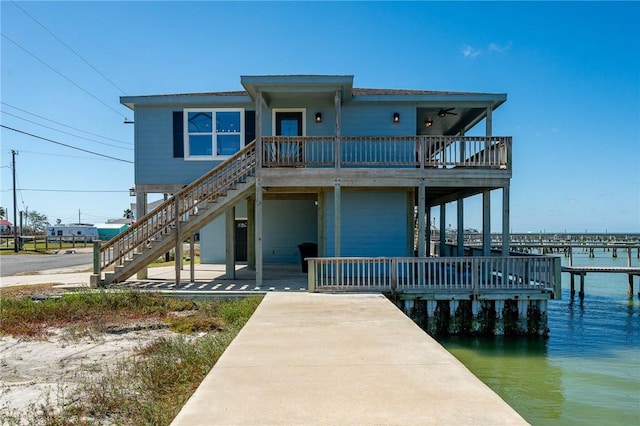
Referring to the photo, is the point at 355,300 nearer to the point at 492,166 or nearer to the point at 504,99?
the point at 492,166

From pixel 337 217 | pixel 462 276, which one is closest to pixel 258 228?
pixel 337 217

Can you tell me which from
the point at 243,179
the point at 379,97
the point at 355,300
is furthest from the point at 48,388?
the point at 379,97

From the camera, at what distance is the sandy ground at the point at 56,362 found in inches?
201

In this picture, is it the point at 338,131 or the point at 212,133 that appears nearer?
the point at 338,131

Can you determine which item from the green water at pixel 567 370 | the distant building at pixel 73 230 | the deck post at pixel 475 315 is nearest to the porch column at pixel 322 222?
the green water at pixel 567 370

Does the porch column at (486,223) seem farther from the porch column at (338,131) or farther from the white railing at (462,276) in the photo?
the porch column at (338,131)

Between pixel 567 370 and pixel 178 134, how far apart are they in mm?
12658

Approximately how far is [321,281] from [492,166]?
6028 millimetres

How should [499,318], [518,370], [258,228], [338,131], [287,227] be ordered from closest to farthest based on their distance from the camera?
1. [518,370]
2. [499,318]
3. [258,228]
4. [338,131]
5. [287,227]

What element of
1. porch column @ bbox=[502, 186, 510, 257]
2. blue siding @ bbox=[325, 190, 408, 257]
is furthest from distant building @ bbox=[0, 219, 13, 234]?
porch column @ bbox=[502, 186, 510, 257]

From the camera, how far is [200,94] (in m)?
13.1

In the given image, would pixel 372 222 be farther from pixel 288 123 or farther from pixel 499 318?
pixel 499 318

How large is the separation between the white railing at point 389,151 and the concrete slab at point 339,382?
5629 millimetres

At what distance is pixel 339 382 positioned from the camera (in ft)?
14.3
